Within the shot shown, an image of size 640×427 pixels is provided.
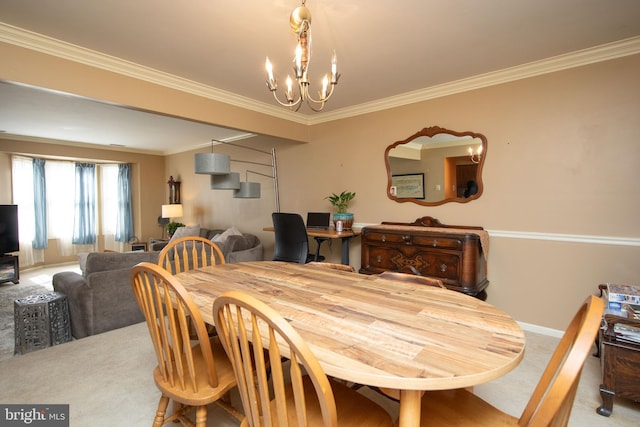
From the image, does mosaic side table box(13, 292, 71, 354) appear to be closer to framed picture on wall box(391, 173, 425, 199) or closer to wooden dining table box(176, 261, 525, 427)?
wooden dining table box(176, 261, 525, 427)

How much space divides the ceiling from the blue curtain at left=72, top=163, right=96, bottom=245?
11.6ft

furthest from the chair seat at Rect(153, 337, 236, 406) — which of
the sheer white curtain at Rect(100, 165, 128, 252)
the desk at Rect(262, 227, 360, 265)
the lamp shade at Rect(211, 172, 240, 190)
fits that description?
the sheer white curtain at Rect(100, 165, 128, 252)

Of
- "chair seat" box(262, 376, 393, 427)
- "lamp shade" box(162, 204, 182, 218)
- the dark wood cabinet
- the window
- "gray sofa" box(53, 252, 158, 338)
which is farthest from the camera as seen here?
"lamp shade" box(162, 204, 182, 218)

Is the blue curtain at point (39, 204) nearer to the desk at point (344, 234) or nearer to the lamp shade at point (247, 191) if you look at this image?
the lamp shade at point (247, 191)

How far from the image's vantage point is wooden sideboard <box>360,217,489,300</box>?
8.66 ft

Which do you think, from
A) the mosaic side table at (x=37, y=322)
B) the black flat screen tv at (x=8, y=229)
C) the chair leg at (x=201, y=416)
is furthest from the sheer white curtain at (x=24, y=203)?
the chair leg at (x=201, y=416)

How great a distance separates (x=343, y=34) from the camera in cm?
218

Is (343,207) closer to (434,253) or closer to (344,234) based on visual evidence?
(344,234)

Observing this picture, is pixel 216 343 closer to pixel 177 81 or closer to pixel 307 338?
pixel 307 338

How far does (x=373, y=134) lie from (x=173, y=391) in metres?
3.22

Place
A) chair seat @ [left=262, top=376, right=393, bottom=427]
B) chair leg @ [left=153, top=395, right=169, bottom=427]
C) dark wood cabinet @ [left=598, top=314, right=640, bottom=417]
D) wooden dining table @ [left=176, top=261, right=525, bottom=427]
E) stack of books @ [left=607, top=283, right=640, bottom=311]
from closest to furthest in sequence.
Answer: wooden dining table @ [left=176, top=261, right=525, bottom=427]
chair seat @ [left=262, top=376, right=393, bottom=427]
chair leg @ [left=153, top=395, right=169, bottom=427]
dark wood cabinet @ [left=598, top=314, right=640, bottom=417]
stack of books @ [left=607, top=283, right=640, bottom=311]

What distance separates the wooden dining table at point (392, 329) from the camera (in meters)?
0.82

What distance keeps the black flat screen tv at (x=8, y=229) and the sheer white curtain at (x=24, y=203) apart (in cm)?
85

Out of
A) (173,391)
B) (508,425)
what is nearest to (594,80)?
(508,425)
